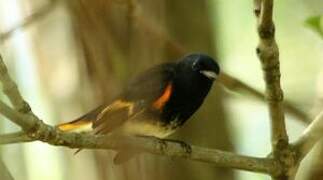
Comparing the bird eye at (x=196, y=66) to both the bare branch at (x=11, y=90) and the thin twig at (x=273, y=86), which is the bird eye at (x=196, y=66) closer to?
the thin twig at (x=273, y=86)

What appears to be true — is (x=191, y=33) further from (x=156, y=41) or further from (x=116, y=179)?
(x=116, y=179)

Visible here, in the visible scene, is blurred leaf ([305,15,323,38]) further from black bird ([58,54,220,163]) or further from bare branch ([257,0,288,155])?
black bird ([58,54,220,163])

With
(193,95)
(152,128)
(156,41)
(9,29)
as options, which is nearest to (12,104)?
(156,41)

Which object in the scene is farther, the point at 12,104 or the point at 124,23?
the point at 124,23

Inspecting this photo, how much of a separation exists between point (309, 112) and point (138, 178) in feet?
3.26

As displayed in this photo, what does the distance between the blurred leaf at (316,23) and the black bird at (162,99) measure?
0.49 meters

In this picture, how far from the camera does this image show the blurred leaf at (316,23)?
143 centimetres

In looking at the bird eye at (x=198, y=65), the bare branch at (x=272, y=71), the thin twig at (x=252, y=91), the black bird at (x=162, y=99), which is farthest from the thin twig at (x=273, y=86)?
the bird eye at (x=198, y=65)

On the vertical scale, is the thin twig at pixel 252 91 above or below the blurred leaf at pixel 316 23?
below

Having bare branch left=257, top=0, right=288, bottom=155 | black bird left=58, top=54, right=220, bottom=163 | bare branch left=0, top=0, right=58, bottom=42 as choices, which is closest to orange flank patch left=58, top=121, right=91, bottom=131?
black bird left=58, top=54, right=220, bottom=163

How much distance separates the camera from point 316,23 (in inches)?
56.6

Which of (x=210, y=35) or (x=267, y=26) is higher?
(x=267, y=26)

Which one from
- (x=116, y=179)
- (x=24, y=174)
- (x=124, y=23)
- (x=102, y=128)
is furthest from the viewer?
(x=102, y=128)

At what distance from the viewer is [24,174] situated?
5.38 ft
